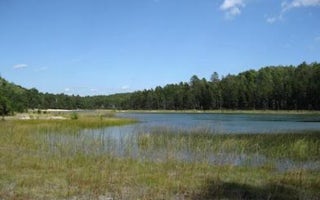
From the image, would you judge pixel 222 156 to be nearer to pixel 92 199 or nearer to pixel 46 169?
pixel 46 169

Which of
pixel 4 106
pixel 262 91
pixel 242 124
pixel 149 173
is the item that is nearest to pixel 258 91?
pixel 262 91

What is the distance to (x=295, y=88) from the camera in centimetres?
14150

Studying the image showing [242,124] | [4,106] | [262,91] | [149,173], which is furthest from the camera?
[262,91]

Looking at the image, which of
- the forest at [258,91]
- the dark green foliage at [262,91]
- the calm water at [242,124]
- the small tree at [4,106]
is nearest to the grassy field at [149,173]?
the calm water at [242,124]

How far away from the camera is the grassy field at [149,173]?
12367mm

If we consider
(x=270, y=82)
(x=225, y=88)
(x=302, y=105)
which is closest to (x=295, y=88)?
(x=302, y=105)

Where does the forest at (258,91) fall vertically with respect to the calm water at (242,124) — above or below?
above

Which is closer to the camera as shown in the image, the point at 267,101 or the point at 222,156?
the point at 222,156

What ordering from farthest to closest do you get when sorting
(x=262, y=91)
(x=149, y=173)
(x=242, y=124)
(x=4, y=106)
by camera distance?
(x=262, y=91)
(x=4, y=106)
(x=242, y=124)
(x=149, y=173)

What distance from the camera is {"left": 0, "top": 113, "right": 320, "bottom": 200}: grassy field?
12367mm

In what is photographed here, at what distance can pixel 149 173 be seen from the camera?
15.6m

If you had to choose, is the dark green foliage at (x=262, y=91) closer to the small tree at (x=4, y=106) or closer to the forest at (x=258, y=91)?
the forest at (x=258, y=91)

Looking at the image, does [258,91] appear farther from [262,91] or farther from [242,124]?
[242,124]

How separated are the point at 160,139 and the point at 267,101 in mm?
132803
